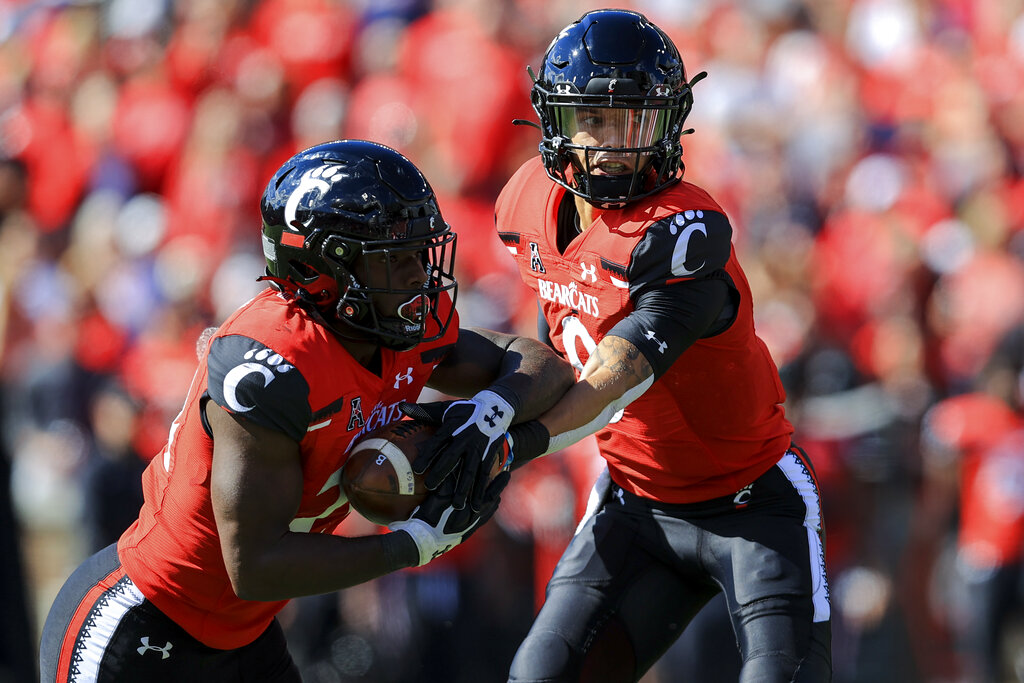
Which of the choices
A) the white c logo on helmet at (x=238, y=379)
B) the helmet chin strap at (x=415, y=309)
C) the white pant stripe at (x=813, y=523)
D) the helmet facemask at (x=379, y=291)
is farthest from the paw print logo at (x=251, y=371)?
the white pant stripe at (x=813, y=523)

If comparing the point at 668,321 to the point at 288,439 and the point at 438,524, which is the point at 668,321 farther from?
the point at 288,439

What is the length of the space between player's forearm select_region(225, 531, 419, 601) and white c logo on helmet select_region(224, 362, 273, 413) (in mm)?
292

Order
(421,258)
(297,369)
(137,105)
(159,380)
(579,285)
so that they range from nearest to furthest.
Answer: (297,369) → (421,258) → (579,285) → (159,380) → (137,105)

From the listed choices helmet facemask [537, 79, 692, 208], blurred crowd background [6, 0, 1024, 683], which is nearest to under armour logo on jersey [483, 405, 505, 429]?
helmet facemask [537, 79, 692, 208]

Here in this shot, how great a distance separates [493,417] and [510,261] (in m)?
3.68

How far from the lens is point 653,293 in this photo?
10.3 ft

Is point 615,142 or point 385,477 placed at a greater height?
point 615,142

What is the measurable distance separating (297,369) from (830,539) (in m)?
3.77

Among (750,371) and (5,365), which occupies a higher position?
(750,371)

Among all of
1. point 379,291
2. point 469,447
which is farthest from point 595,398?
point 379,291

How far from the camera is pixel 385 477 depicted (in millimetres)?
2809

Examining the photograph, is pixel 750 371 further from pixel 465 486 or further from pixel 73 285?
pixel 73 285

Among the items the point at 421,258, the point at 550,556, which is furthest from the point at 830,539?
the point at 421,258

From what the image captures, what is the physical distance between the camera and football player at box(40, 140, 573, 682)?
2688mm
